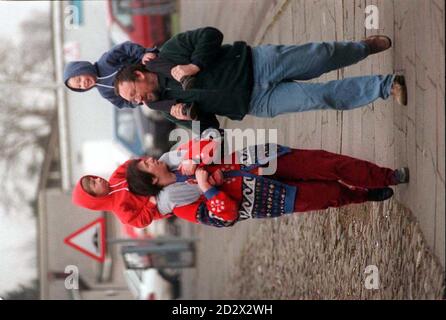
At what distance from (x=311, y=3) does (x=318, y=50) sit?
2.55ft

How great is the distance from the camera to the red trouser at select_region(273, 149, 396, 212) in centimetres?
227

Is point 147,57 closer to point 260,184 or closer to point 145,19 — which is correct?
point 260,184

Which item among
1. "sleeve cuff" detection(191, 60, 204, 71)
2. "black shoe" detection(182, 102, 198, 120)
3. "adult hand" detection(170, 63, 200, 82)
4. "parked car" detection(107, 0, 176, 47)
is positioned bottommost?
"black shoe" detection(182, 102, 198, 120)

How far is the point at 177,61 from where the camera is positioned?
2.12 m

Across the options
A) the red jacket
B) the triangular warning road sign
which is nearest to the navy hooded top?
the red jacket

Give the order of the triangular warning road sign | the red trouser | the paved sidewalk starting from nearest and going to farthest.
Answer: the paved sidewalk → the red trouser → the triangular warning road sign

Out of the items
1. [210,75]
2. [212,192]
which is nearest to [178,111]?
[210,75]

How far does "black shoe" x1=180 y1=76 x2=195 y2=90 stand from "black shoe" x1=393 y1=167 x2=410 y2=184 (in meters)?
0.69

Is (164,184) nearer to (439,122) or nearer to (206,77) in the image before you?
(206,77)

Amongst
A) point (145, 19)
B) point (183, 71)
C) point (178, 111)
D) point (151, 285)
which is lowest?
point (151, 285)

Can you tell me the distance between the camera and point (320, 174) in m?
2.29

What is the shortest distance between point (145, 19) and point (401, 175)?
231 centimetres

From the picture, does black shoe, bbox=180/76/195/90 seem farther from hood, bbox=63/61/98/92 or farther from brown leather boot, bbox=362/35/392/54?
brown leather boot, bbox=362/35/392/54

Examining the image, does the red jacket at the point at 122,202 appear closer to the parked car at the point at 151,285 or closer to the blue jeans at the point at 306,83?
the blue jeans at the point at 306,83
